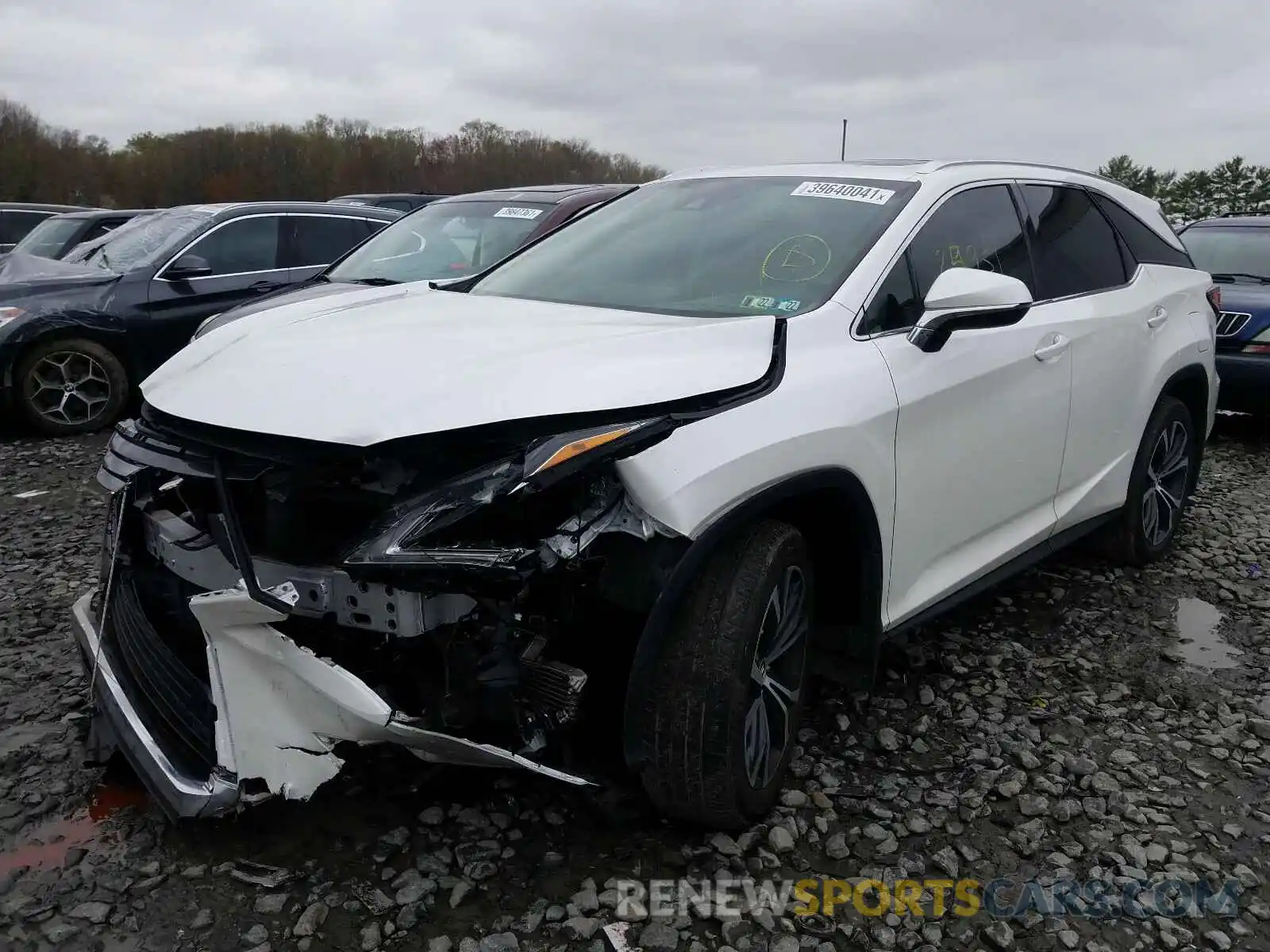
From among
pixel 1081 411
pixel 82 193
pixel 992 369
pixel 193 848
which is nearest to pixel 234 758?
pixel 193 848

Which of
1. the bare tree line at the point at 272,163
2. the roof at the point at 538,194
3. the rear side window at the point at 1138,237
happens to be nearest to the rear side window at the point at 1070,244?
the rear side window at the point at 1138,237

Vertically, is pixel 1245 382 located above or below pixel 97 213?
below

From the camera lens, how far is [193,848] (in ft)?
8.15

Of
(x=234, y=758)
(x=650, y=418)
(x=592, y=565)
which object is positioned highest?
(x=650, y=418)

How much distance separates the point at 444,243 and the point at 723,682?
5.12 meters

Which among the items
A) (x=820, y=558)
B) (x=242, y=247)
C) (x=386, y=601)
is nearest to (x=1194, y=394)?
(x=820, y=558)

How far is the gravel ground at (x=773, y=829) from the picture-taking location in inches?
89.5

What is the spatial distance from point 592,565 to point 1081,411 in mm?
2285

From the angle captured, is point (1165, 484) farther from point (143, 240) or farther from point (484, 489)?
point (143, 240)

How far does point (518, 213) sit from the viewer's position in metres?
6.80

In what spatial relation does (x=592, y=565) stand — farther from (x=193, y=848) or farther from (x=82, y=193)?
(x=82, y=193)

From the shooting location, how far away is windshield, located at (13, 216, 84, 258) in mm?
10016

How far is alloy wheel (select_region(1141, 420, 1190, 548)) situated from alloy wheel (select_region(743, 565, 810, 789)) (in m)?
2.43

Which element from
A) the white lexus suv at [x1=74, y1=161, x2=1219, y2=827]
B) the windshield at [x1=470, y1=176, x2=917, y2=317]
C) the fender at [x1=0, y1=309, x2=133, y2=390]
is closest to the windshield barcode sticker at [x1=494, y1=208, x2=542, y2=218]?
the fender at [x1=0, y1=309, x2=133, y2=390]
